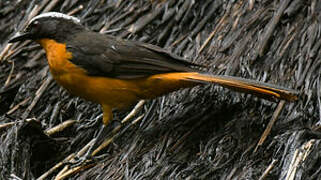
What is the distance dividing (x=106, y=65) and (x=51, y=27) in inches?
21.9

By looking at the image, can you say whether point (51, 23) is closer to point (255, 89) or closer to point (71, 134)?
point (71, 134)

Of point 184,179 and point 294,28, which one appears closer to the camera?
point 184,179

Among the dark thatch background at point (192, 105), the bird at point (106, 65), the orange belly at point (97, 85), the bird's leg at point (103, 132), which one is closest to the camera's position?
the dark thatch background at point (192, 105)

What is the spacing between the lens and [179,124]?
4105mm

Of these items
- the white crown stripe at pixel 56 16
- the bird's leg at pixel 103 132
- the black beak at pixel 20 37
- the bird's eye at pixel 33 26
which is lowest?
the bird's leg at pixel 103 132

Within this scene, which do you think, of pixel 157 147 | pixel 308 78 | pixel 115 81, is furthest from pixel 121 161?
pixel 308 78

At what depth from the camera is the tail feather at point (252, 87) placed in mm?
3758

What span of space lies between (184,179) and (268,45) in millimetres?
1138

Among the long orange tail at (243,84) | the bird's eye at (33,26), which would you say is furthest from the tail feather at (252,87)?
the bird's eye at (33,26)

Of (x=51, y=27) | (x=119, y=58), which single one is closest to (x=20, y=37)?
(x=51, y=27)

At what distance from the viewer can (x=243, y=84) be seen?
3.90 m

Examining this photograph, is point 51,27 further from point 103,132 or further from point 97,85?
point 103,132

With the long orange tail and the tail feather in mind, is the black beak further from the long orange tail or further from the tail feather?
the tail feather

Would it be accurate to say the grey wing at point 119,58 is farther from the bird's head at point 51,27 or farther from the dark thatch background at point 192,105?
the dark thatch background at point 192,105
